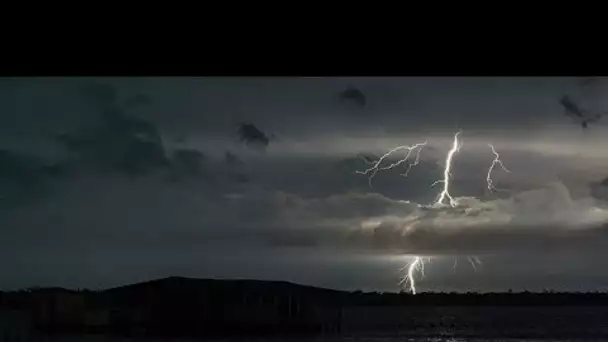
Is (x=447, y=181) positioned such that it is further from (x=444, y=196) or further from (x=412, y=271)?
(x=412, y=271)

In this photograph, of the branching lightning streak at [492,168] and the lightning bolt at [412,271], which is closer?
the lightning bolt at [412,271]

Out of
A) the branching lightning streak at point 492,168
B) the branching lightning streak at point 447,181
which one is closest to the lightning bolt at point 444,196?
the branching lightning streak at point 447,181

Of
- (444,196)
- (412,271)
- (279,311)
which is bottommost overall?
(279,311)

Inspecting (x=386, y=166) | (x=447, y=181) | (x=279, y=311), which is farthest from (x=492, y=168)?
(x=279, y=311)

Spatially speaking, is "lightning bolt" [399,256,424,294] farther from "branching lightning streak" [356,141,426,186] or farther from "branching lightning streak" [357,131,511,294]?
"branching lightning streak" [356,141,426,186]

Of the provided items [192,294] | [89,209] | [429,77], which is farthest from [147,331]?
[429,77]

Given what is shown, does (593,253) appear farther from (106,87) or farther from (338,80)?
(106,87)

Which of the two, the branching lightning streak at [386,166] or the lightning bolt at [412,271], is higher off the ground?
the branching lightning streak at [386,166]

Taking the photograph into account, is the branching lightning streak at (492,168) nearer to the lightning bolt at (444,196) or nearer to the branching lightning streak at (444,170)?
the branching lightning streak at (444,170)
